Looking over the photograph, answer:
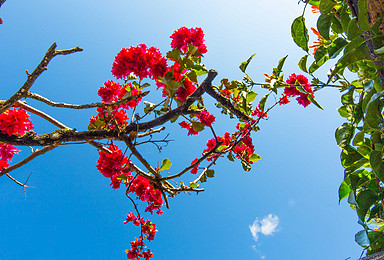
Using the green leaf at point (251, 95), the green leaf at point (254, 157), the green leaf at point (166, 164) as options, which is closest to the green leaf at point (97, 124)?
the green leaf at point (166, 164)

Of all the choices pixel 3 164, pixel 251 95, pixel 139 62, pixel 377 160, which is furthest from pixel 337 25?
pixel 3 164

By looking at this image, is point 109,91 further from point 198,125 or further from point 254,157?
point 254,157

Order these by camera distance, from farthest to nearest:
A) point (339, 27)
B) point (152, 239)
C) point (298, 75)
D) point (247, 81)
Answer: point (152, 239) → point (298, 75) → point (247, 81) → point (339, 27)

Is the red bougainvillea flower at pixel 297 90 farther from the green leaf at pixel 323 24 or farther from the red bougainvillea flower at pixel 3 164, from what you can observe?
the red bougainvillea flower at pixel 3 164

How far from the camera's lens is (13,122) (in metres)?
1.45

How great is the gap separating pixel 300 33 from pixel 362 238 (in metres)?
0.69

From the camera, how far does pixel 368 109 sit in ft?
1.56

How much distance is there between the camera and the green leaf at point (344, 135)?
0.78 metres

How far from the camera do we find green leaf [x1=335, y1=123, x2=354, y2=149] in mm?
775

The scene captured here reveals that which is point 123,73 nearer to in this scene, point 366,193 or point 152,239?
point 366,193

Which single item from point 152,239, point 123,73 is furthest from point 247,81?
point 152,239

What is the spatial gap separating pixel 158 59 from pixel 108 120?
59cm

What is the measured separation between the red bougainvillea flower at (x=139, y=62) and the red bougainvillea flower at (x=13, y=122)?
0.67m

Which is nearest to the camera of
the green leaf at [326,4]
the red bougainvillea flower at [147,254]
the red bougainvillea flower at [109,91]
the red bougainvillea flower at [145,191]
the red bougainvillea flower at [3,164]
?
the green leaf at [326,4]
